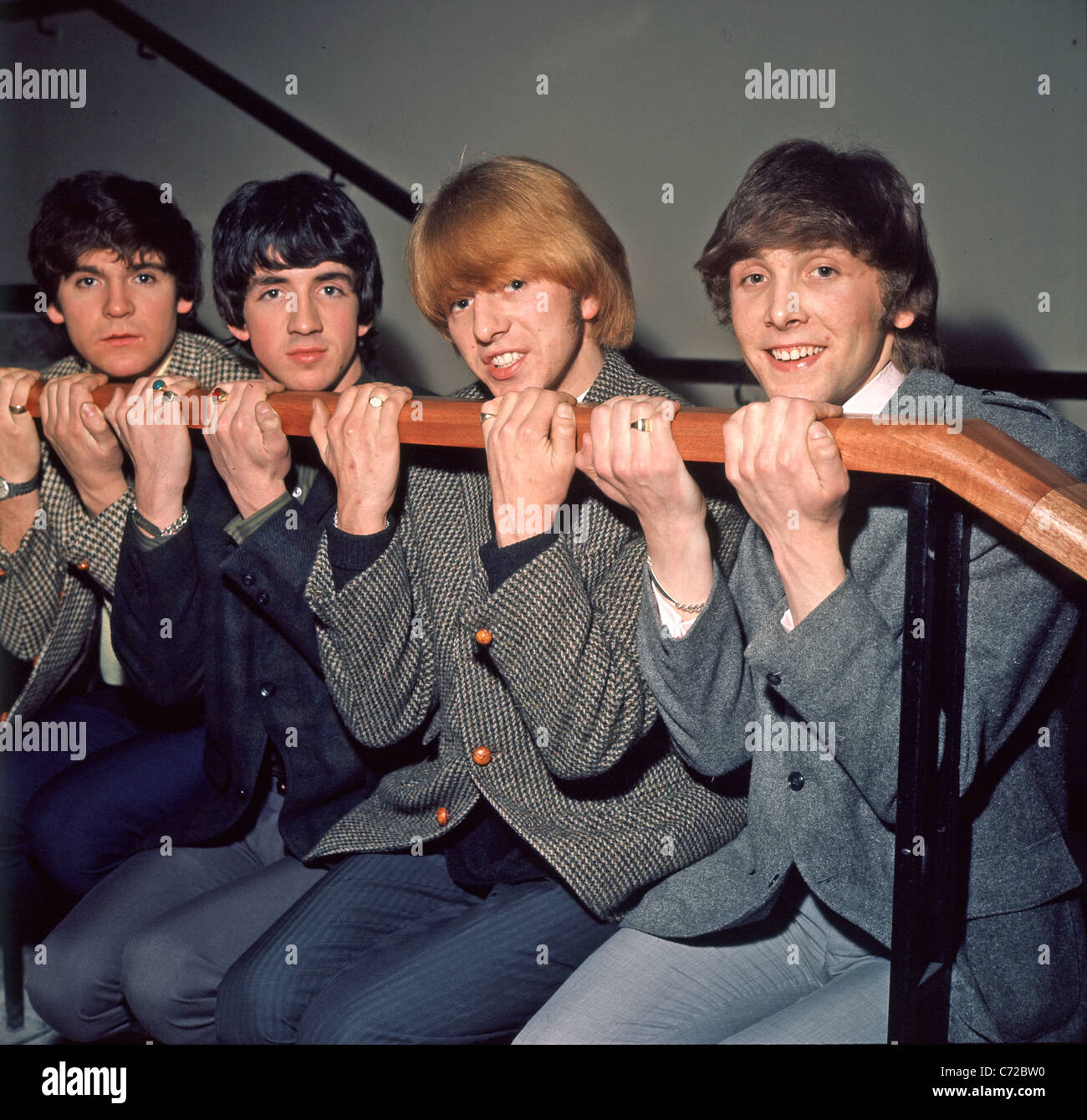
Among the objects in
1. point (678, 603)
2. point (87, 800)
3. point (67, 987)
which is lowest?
point (67, 987)

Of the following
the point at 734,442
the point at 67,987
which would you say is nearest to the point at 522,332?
the point at 734,442

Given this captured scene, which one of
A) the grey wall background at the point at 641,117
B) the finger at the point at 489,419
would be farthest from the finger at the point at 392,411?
the grey wall background at the point at 641,117

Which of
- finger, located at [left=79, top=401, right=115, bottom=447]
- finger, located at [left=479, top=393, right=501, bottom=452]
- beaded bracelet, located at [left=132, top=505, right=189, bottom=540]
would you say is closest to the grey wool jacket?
finger, located at [left=479, top=393, right=501, bottom=452]

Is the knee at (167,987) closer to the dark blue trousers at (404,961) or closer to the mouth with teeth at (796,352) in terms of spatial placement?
the dark blue trousers at (404,961)

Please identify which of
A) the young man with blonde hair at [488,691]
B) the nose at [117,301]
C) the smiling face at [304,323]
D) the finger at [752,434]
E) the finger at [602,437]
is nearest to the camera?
the finger at [752,434]

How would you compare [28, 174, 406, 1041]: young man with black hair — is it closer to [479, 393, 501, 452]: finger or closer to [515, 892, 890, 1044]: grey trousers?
[479, 393, 501, 452]: finger

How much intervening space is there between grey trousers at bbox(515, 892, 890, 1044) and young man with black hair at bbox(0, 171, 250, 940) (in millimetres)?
714

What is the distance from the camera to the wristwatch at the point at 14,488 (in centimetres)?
162

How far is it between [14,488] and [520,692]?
86cm

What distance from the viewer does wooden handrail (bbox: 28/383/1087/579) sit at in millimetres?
855

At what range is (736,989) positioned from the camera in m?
1.17

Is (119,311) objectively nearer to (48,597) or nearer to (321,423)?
(48,597)

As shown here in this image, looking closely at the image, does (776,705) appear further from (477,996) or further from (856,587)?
(477,996)
